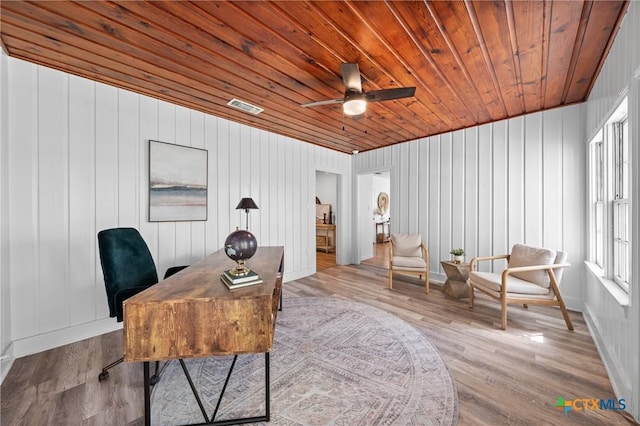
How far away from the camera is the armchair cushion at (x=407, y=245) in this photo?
4156mm

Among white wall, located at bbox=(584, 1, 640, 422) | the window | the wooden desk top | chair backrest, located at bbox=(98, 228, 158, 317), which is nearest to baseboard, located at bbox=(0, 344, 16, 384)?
chair backrest, located at bbox=(98, 228, 158, 317)

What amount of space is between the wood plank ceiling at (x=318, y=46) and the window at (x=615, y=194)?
1.94ft

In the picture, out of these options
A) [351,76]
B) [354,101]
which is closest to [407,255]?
[354,101]

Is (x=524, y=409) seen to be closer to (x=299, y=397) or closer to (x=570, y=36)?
(x=299, y=397)

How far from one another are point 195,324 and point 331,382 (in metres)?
1.11

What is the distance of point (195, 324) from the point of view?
48.9 inches

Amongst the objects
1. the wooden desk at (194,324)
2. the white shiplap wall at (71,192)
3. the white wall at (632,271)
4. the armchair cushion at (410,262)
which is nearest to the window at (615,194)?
the white wall at (632,271)

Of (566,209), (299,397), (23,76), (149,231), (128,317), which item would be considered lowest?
(299,397)

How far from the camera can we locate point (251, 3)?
4.94ft

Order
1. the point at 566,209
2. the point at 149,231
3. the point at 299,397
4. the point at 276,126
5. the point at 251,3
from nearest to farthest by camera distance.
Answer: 1. the point at 251,3
2. the point at 299,397
3. the point at 149,231
4. the point at 566,209
5. the point at 276,126

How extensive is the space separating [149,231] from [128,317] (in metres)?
1.93

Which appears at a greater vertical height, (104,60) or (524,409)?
(104,60)

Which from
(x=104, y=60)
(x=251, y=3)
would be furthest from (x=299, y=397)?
(x=104, y=60)

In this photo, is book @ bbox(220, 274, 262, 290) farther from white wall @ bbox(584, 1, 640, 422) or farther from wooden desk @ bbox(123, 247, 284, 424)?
white wall @ bbox(584, 1, 640, 422)
